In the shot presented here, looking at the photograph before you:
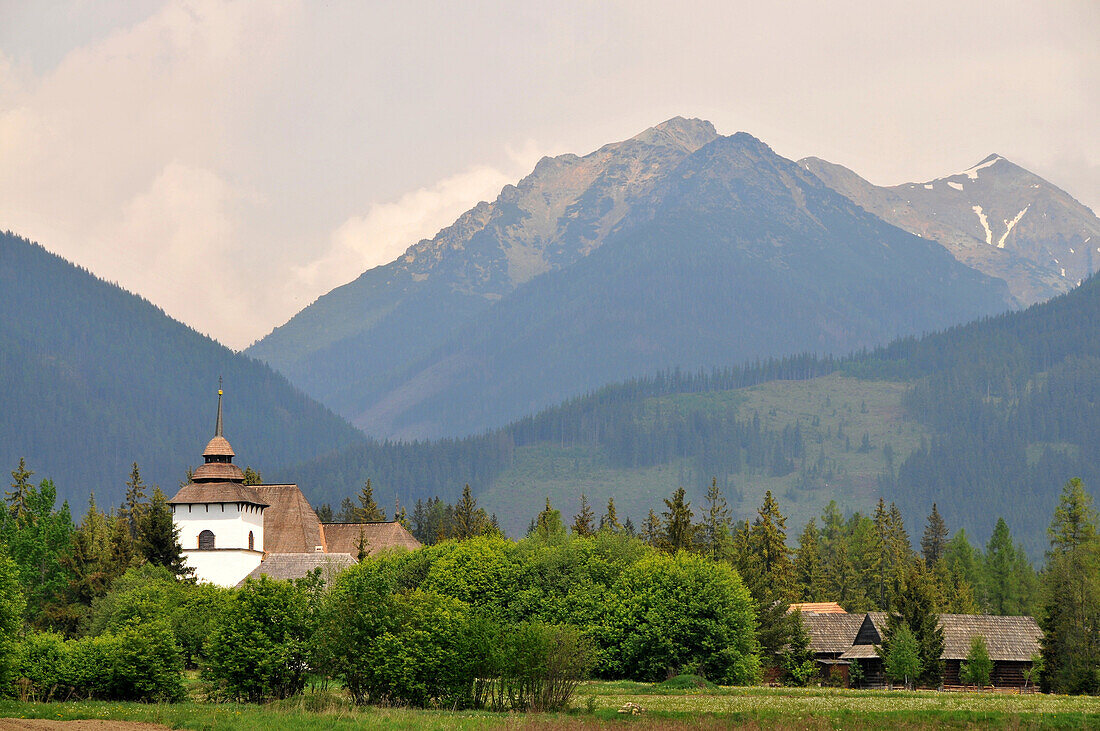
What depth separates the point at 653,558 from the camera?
9356 centimetres

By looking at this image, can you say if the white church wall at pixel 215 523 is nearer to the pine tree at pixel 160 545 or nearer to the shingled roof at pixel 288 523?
the shingled roof at pixel 288 523

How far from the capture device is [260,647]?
6288cm

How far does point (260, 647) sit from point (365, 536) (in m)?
71.8

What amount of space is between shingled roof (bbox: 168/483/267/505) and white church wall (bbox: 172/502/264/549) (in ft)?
1.70

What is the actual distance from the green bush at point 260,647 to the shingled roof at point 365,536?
68.1m

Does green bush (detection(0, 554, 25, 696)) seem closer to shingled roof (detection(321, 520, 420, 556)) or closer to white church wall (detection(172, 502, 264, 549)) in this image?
white church wall (detection(172, 502, 264, 549))

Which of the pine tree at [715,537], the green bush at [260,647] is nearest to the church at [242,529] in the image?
the pine tree at [715,537]

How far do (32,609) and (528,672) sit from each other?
204 ft

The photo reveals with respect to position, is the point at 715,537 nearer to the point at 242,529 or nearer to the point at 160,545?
the point at 242,529

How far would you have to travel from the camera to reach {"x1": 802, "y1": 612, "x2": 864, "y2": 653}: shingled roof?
106 m

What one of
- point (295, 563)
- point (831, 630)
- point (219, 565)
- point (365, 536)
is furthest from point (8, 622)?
point (365, 536)

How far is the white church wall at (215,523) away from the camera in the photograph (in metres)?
126

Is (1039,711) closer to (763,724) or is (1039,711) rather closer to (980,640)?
(763,724)

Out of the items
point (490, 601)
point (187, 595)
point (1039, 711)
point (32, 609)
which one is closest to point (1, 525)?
point (32, 609)
